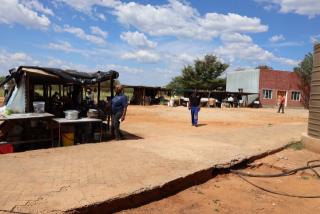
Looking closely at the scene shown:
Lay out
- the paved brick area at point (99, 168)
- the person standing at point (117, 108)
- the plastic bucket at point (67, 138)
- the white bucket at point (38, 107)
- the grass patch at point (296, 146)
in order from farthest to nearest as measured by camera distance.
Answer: the person standing at point (117, 108) → the grass patch at point (296, 146) → the plastic bucket at point (67, 138) → the white bucket at point (38, 107) → the paved brick area at point (99, 168)

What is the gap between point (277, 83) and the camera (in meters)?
44.8

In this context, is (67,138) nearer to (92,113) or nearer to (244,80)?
(92,113)

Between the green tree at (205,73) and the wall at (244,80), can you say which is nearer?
the wall at (244,80)

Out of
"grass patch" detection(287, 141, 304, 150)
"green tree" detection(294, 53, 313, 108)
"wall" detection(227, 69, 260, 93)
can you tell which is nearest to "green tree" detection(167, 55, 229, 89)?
"wall" detection(227, 69, 260, 93)

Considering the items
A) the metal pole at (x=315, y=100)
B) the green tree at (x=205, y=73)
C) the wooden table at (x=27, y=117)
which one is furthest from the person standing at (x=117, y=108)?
the green tree at (x=205, y=73)

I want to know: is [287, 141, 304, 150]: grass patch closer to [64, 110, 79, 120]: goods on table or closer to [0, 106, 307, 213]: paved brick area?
[0, 106, 307, 213]: paved brick area

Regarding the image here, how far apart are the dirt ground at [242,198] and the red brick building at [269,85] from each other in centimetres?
3695

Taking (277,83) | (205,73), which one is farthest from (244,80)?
(205,73)

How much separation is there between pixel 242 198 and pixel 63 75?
632cm

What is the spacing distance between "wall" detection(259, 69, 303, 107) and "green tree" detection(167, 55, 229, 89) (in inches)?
529

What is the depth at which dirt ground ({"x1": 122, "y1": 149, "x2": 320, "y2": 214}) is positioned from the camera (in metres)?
5.64

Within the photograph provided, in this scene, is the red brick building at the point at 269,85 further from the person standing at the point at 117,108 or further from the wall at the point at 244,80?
the person standing at the point at 117,108

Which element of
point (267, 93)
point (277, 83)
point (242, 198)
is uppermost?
point (277, 83)

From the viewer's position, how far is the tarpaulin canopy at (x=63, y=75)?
960cm
